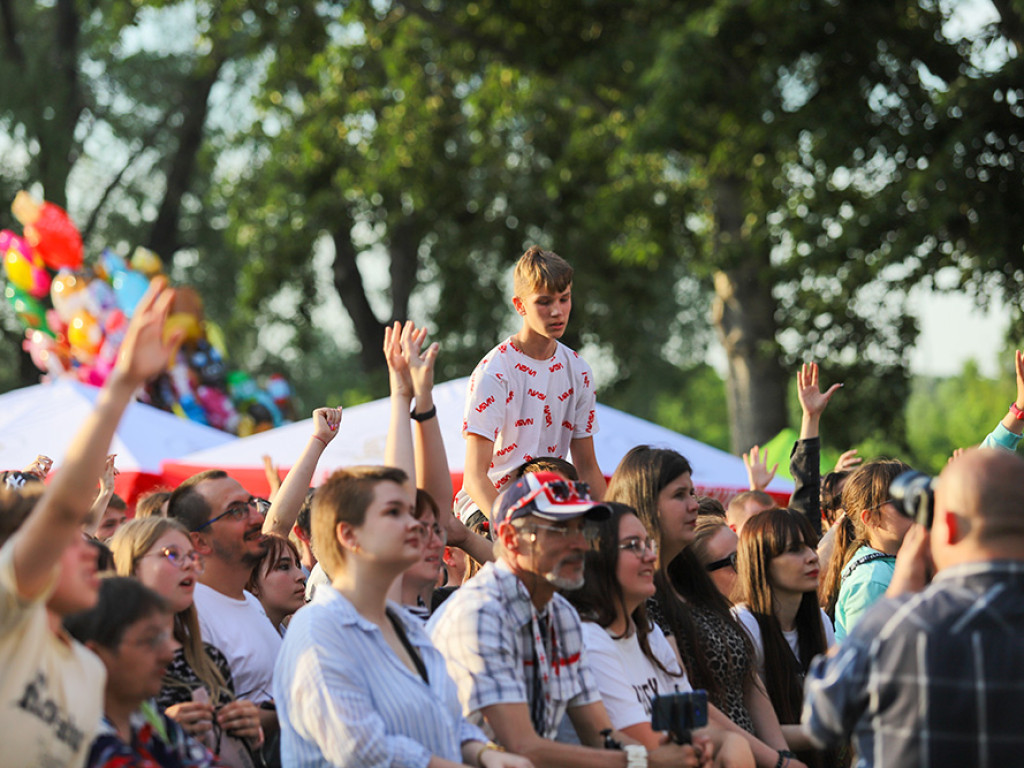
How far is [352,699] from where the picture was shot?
3180 millimetres

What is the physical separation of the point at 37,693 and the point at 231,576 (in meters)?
1.94

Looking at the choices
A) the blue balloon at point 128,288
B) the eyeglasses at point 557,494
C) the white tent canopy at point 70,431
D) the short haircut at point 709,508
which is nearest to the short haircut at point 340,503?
the eyeglasses at point 557,494

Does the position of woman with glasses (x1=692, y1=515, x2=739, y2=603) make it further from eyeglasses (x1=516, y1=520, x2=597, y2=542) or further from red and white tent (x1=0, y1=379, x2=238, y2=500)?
red and white tent (x1=0, y1=379, x2=238, y2=500)

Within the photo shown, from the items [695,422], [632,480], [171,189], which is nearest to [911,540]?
[632,480]

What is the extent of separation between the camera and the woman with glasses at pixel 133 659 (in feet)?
9.43

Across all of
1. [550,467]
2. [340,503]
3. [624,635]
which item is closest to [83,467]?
[340,503]

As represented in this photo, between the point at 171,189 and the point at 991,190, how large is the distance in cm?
1827

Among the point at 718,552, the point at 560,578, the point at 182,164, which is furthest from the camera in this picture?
the point at 182,164

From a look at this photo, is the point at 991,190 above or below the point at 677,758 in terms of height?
above

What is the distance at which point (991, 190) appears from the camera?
39.5 ft

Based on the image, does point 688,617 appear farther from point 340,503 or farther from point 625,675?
point 340,503

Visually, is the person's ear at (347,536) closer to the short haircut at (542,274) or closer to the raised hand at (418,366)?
the raised hand at (418,366)

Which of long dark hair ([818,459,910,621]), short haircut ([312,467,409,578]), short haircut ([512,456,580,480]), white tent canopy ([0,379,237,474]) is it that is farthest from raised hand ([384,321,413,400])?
white tent canopy ([0,379,237,474])

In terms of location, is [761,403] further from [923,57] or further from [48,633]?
[48,633]
